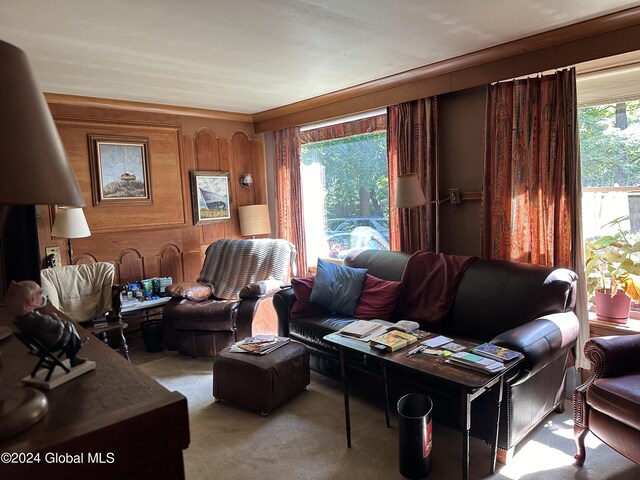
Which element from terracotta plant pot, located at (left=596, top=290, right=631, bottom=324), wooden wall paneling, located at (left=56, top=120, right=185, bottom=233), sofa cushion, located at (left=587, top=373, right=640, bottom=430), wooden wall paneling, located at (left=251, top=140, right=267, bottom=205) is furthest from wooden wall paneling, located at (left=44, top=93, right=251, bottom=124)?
sofa cushion, located at (left=587, top=373, right=640, bottom=430)

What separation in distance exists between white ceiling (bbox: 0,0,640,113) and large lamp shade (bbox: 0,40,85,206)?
1.77 metres

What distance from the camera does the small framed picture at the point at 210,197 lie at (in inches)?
195

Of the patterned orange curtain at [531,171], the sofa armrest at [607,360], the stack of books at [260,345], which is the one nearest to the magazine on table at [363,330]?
the stack of books at [260,345]

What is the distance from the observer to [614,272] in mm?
2951

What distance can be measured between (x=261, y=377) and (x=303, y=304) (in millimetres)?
838

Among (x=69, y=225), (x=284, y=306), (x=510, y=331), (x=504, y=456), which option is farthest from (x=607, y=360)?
(x=69, y=225)

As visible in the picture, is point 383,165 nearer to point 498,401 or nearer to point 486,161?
point 486,161

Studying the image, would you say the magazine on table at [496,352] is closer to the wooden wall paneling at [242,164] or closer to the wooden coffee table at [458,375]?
the wooden coffee table at [458,375]

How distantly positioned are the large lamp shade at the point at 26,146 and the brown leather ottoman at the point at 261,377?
2.44 m

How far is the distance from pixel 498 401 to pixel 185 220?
380 centimetres

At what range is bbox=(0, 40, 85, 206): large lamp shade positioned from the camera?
0.61 meters

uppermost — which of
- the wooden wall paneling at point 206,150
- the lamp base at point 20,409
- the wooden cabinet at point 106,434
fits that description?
the wooden wall paneling at point 206,150

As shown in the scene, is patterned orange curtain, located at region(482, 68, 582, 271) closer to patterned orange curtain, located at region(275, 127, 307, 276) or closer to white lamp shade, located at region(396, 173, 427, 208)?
white lamp shade, located at region(396, 173, 427, 208)

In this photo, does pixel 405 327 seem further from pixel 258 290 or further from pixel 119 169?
pixel 119 169
